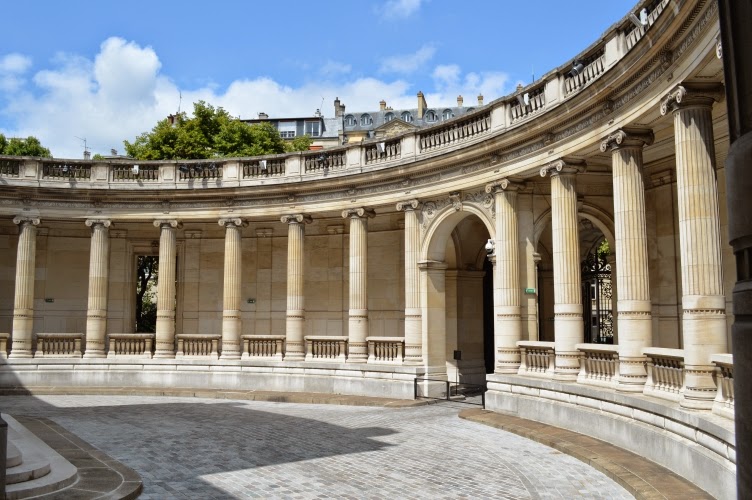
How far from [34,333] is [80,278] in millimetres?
2652

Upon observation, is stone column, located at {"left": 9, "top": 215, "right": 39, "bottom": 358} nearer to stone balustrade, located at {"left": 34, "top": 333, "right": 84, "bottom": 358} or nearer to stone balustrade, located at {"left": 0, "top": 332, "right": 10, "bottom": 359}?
stone balustrade, located at {"left": 0, "top": 332, "right": 10, "bottom": 359}

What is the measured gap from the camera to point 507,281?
1773cm

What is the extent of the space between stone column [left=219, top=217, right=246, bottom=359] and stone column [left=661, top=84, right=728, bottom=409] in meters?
16.2

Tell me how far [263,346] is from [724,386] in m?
16.7

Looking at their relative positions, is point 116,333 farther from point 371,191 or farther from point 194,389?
point 371,191

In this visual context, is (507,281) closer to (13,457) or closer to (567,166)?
(567,166)

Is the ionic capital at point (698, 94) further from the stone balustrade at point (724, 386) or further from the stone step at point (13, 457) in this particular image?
the stone step at point (13, 457)

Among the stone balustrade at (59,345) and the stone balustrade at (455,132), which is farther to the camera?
the stone balustrade at (59,345)

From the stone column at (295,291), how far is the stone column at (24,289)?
9.14m

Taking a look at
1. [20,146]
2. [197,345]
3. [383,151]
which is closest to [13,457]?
[383,151]

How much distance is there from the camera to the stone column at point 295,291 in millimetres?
23125

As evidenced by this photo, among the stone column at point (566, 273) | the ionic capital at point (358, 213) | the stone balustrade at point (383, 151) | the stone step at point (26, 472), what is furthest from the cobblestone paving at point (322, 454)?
the stone balustrade at point (383, 151)

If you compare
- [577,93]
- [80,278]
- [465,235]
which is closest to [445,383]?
[465,235]

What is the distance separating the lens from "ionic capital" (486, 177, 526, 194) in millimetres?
17812
